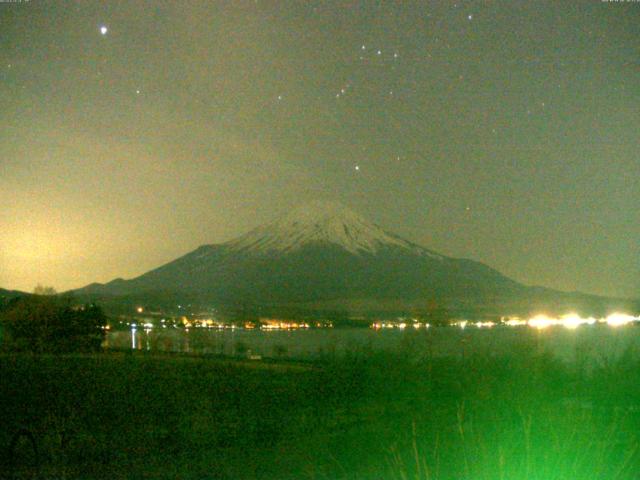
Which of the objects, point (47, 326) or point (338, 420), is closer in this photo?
point (338, 420)

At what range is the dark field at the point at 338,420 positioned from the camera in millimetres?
9875

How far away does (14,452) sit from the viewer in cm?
1191

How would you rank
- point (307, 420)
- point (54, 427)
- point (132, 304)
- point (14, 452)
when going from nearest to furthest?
point (14, 452) → point (54, 427) → point (307, 420) → point (132, 304)

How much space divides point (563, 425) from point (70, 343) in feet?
101

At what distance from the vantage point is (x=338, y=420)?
1550cm

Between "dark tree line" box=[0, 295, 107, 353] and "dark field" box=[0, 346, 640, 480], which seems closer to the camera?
"dark field" box=[0, 346, 640, 480]

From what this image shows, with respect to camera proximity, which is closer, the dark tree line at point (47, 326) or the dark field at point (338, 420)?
the dark field at point (338, 420)

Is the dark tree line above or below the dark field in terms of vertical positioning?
above

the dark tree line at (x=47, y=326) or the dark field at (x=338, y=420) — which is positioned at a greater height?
the dark tree line at (x=47, y=326)

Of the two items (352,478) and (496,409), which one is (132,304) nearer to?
(496,409)

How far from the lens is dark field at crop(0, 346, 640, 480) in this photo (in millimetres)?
9875

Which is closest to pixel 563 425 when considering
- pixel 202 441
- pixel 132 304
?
pixel 202 441

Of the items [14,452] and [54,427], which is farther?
[54,427]

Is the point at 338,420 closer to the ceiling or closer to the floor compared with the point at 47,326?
closer to the floor
